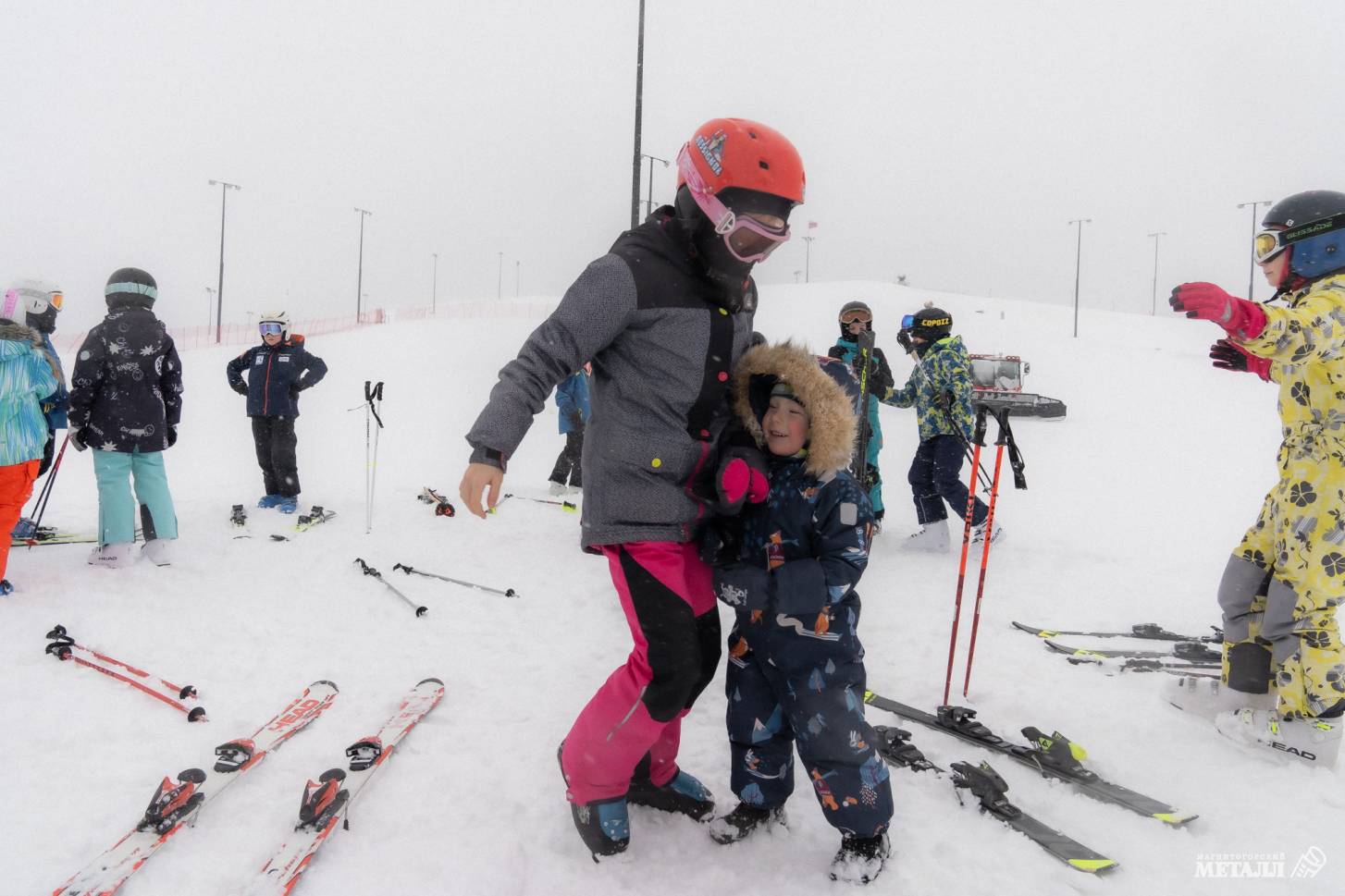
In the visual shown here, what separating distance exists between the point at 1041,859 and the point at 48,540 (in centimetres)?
724

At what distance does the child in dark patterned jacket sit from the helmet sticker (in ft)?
2.03

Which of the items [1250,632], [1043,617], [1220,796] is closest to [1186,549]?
[1043,617]

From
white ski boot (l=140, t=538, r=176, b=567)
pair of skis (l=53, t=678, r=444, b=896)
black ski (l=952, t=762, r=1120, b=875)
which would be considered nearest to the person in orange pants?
white ski boot (l=140, t=538, r=176, b=567)

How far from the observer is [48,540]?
19.0 feet

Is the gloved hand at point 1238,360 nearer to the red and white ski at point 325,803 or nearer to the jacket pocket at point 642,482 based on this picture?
the jacket pocket at point 642,482

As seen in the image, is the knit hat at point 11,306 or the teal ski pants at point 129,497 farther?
the teal ski pants at point 129,497

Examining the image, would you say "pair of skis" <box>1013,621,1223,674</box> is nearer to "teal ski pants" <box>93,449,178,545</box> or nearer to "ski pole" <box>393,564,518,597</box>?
"ski pole" <box>393,564,518,597</box>

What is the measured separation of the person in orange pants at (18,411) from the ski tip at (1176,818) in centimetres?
640

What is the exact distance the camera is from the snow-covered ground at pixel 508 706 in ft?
7.83

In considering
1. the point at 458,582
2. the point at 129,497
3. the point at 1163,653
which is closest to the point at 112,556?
the point at 129,497

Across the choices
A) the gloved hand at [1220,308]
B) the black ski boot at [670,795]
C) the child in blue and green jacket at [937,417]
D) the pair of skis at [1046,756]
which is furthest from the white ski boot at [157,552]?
the gloved hand at [1220,308]

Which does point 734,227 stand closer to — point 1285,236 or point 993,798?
point 993,798

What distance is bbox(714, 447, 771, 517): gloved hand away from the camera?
7.32 feet

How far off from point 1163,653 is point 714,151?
4.06 meters
